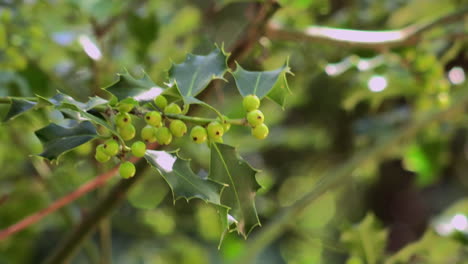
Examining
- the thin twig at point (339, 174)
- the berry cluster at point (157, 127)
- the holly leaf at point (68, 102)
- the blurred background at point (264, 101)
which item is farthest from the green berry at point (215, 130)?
the thin twig at point (339, 174)

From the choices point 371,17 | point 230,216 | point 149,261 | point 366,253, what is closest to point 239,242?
point 149,261

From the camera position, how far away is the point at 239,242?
1.88 metres

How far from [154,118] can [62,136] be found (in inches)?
3.7

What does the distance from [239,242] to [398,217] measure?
872 mm

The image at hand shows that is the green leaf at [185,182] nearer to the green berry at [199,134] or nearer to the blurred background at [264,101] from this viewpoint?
the green berry at [199,134]

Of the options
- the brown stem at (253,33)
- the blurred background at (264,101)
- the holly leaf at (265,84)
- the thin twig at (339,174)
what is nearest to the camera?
the holly leaf at (265,84)

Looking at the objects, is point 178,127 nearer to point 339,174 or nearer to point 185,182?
point 185,182

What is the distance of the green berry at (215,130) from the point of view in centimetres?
56

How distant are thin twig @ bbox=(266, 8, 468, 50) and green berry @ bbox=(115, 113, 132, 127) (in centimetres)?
57

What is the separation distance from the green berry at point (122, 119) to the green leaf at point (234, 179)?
9cm

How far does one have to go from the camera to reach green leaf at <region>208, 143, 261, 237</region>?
0.57 meters

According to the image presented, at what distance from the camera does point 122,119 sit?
0.54 m

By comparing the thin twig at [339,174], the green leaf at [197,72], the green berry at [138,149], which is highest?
the green leaf at [197,72]

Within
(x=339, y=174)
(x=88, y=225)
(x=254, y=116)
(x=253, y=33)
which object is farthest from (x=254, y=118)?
(x=339, y=174)
